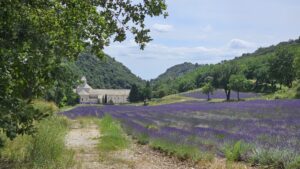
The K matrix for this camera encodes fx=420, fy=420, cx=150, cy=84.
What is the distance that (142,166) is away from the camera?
28.7 feet

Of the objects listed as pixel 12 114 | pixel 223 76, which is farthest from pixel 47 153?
pixel 223 76

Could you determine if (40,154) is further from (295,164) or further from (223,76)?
(223,76)

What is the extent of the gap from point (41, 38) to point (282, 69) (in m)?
78.5

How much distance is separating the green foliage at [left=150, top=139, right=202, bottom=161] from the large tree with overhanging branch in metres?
4.31

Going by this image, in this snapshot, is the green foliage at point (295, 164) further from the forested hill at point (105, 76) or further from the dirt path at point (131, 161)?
the forested hill at point (105, 76)

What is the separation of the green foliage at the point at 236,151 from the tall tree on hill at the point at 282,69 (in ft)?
237

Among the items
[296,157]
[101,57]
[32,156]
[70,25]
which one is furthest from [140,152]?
[70,25]

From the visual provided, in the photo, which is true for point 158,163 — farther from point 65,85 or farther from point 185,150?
point 65,85

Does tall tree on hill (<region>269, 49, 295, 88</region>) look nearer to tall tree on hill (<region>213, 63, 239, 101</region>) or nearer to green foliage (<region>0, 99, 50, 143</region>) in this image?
tall tree on hill (<region>213, 63, 239, 101</region>)

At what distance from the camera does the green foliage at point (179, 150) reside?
9250 mm

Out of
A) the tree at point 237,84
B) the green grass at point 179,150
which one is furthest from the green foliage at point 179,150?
the tree at point 237,84

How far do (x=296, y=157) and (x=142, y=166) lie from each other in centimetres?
319

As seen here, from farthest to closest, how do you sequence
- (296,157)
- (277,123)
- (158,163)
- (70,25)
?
(277,123)
(158,163)
(296,157)
(70,25)

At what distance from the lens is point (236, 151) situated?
8523 mm
